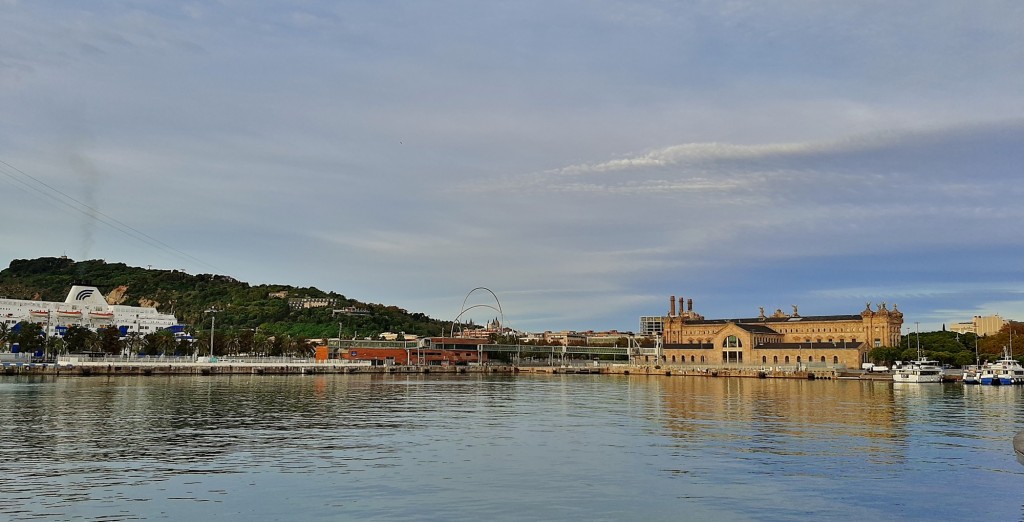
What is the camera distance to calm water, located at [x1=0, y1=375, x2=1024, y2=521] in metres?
27.7

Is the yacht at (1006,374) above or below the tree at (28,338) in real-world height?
below

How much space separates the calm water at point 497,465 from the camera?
91.0ft

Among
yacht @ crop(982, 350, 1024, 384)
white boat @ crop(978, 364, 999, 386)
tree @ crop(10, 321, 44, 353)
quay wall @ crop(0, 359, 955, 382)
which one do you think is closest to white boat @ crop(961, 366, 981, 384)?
white boat @ crop(978, 364, 999, 386)

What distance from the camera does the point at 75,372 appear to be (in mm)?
140250

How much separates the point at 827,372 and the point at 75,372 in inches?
5784

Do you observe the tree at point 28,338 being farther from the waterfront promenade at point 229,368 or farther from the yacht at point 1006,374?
the yacht at point 1006,374

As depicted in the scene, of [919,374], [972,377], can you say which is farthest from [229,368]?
[972,377]

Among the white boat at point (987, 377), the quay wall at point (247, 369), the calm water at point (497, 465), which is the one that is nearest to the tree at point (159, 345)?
the quay wall at point (247, 369)

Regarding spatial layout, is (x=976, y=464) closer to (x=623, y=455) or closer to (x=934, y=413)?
(x=623, y=455)

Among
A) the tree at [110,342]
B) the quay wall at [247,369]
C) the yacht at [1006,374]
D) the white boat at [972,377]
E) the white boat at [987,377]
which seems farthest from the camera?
the tree at [110,342]

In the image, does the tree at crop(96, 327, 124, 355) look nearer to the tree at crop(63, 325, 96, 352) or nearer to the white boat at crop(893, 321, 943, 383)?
the tree at crop(63, 325, 96, 352)

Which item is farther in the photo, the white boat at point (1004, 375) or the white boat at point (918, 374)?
the white boat at point (918, 374)

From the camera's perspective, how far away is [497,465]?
3766 centimetres

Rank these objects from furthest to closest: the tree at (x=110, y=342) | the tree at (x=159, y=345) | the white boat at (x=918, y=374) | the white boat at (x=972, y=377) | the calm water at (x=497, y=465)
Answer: the tree at (x=159, y=345), the tree at (x=110, y=342), the white boat at (x=918, y=374), the white boat at (x=972, y=377), the calm water at (x=497, y=465)
